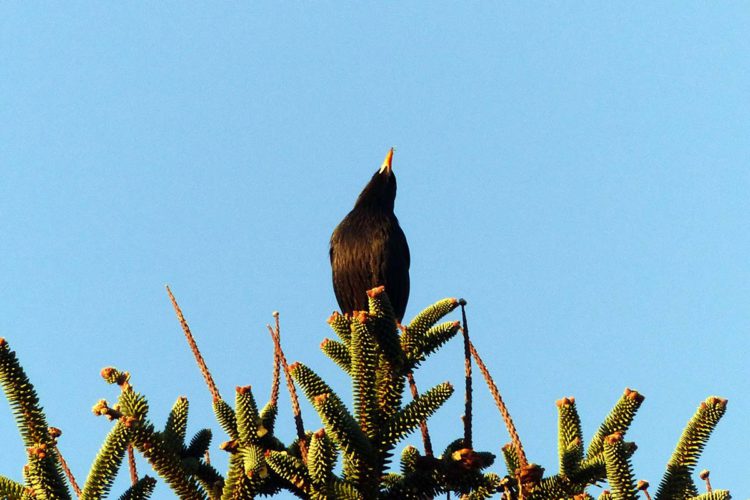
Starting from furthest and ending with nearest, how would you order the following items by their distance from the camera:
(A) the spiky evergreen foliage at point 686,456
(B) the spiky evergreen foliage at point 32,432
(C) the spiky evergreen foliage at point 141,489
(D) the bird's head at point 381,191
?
(D) the bird's head at point 381,191 → (A) the spiky evergreen foliage at point 686,456 → (C) the spiky evergreen foliage at point 141,489 → (B) the spiky evergreen foliage at point 32,432

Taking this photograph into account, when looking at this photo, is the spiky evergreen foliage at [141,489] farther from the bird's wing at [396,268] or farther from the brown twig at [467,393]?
the bird's wing at [396,268]

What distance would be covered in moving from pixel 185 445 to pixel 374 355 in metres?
0.62

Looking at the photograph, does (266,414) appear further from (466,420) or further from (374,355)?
(466,420)

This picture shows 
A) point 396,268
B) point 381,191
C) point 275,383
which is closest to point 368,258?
point 396,268

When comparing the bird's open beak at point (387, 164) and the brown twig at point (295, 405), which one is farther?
the bird's open beak at point (387, 164)

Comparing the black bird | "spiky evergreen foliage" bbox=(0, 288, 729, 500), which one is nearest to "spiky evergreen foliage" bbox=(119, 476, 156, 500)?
"spiky evergreen foliage" bbox=(0, 288, 729, 500)

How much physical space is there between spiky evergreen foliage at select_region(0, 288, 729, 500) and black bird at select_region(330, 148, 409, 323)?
18.2 feet

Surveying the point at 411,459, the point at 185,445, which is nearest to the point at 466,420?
the point at 411,459

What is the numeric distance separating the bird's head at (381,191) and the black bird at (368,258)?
0.20 ft

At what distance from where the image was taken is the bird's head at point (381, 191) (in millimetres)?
9336

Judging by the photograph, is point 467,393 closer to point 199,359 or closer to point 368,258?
point 199,359

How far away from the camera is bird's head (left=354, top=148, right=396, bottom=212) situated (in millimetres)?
9336

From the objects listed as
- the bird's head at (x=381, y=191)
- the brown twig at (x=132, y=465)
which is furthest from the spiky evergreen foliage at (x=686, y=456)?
the bird's head at (x=381, y=191)

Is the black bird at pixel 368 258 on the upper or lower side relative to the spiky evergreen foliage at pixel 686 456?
upper
